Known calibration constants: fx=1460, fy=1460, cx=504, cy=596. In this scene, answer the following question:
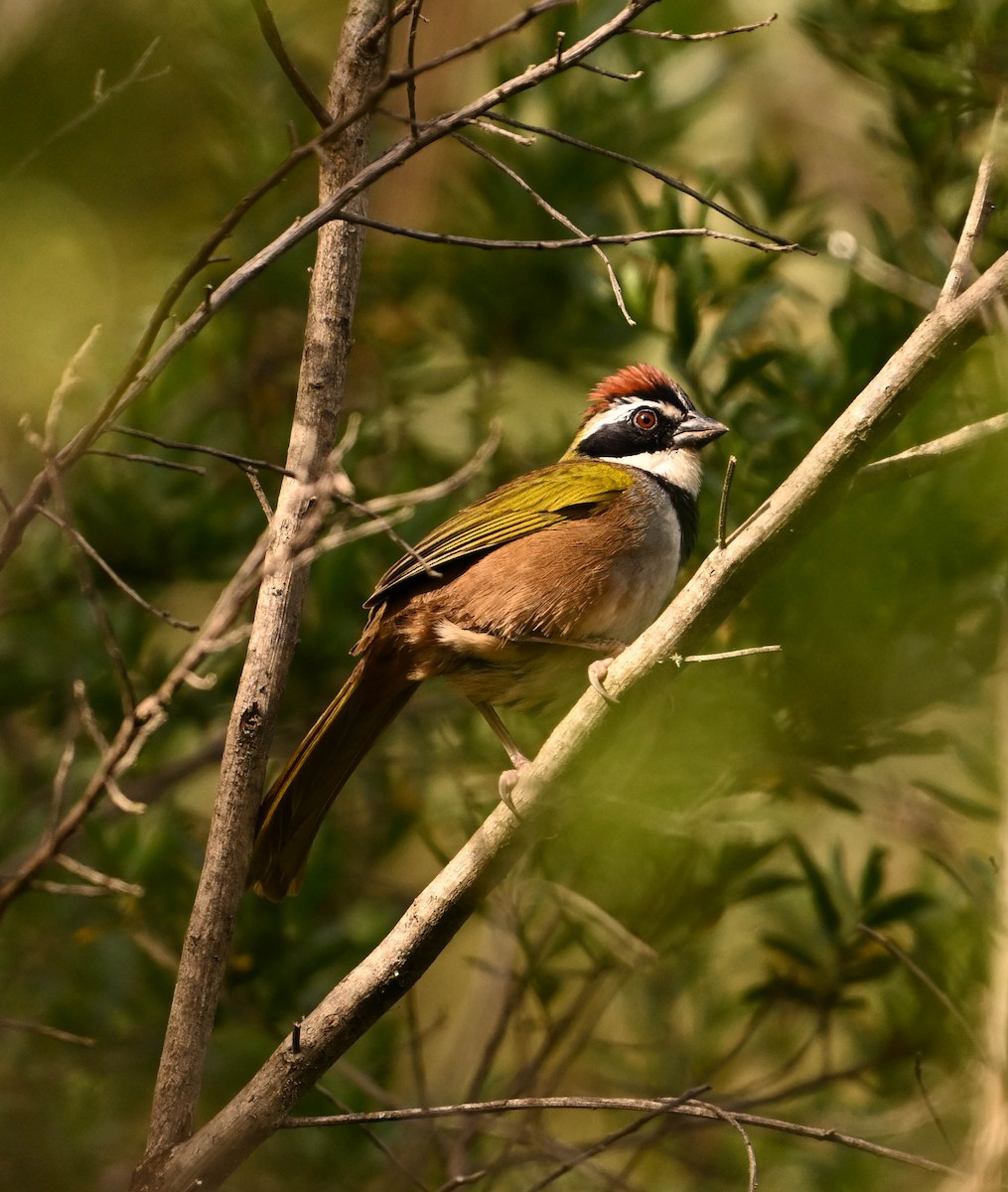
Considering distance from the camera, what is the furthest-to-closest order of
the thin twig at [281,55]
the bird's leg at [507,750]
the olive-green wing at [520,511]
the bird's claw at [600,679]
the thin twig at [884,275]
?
the olive-green wing at [520,511], the thin twig at [884,275], the bird's leg at [507,750], the bird's claw at [600,679], the thin twig at [281,55]

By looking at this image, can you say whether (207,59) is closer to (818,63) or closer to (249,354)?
(249,354)

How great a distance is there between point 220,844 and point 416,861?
14.8 ft

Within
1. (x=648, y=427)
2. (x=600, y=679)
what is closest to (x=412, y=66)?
(x=600, y=679)

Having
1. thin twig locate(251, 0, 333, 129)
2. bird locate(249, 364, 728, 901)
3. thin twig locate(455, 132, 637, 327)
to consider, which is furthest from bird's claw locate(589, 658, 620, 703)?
thin twig locate(251, 0, 333, 129)

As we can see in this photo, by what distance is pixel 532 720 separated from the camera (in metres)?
5.55

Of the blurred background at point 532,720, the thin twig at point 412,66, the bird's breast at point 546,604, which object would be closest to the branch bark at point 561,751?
the blurred background at point 532,720

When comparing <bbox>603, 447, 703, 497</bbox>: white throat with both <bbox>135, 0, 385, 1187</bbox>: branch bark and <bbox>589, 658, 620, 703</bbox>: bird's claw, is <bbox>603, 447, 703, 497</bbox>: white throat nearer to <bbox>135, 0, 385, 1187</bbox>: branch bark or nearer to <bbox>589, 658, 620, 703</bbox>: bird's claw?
<bbox>589, 658, 620, 703</bbox>: bird's claw

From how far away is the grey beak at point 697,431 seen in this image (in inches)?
196

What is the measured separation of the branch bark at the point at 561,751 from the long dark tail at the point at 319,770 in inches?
34.4

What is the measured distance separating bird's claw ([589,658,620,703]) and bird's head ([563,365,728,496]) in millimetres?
1277

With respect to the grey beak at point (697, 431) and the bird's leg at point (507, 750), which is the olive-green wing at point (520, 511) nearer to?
the grey beak at point (697, 431)

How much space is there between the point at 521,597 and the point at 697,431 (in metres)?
0.95

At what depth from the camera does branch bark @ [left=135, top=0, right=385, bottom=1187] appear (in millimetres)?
3062

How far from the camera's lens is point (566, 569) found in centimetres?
466
